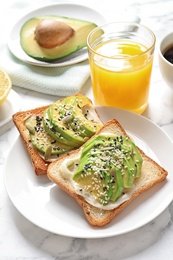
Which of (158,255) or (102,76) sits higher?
(102,76)

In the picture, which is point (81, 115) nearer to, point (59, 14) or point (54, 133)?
point (54, 133)

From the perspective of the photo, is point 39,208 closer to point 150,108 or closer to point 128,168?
point 128,168

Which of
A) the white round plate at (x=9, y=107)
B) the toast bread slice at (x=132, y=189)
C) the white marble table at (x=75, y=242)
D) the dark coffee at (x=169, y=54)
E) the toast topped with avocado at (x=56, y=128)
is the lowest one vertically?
the white marble table at (x=75, y=242)

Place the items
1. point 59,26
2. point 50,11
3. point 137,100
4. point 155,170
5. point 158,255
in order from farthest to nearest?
point 50,11 → point 59,26 → point 137,100 → point 155,170 → point 158,255

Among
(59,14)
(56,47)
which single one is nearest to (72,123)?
(56,47)

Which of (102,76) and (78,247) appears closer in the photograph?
(78,247)

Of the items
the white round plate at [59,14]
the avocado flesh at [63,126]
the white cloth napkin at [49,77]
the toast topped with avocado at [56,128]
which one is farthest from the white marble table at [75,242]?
the white round plate at [59,14]

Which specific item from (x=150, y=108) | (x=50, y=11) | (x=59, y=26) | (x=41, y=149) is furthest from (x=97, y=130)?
(x=50, y=11)

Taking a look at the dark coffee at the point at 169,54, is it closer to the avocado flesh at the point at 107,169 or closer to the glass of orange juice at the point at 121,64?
the glass of orange juice at the point at 121,64
